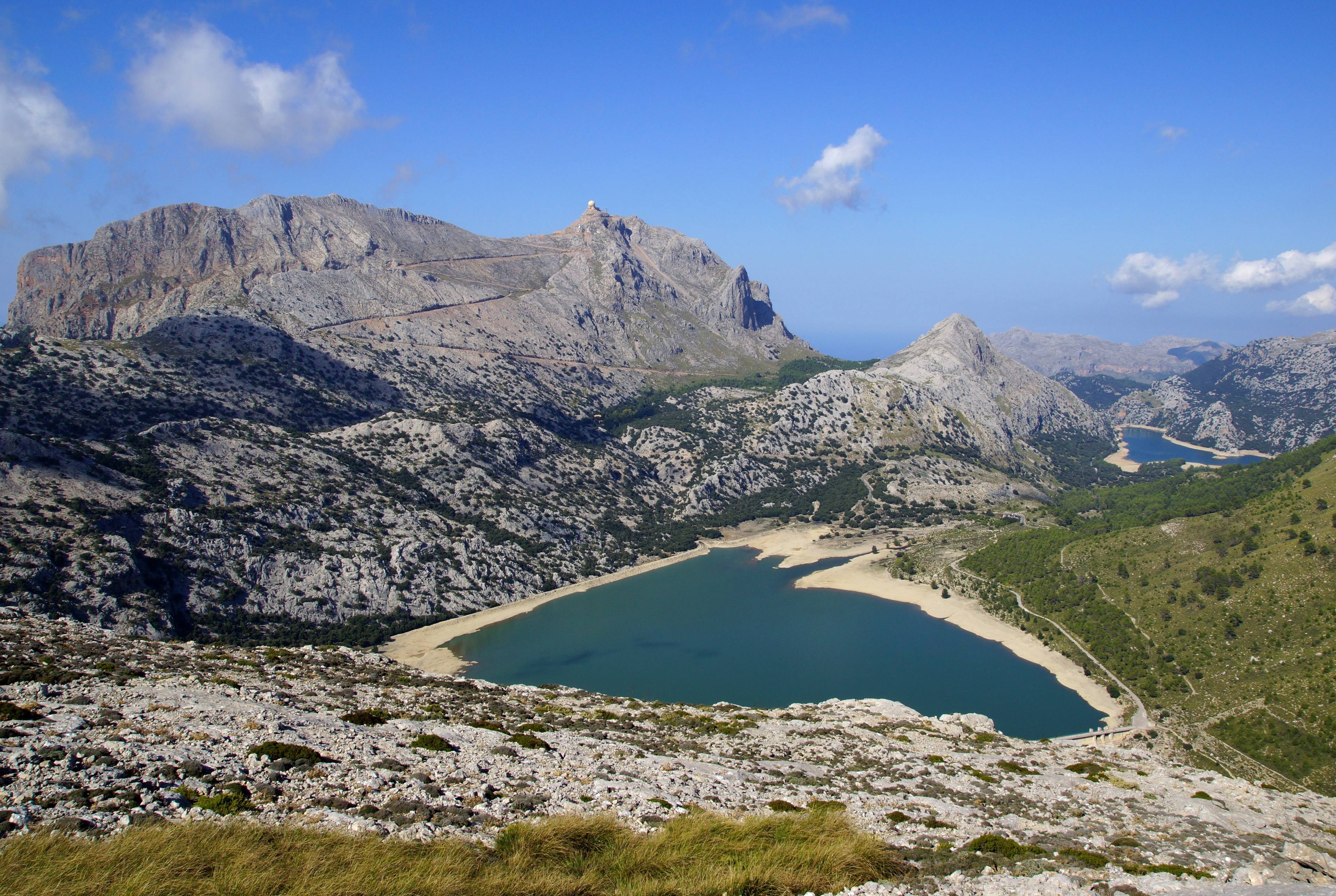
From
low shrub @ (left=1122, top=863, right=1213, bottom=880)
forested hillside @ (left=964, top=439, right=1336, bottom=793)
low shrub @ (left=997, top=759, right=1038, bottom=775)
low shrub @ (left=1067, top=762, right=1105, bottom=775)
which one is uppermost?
low shrub @ (left=1122, top=863, right=1213, bottom=880)

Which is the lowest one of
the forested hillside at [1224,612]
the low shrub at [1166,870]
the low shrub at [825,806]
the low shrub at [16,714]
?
the forested hillside at [1224,612]

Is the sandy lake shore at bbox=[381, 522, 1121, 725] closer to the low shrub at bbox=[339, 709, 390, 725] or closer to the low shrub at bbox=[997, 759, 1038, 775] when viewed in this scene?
the low shrub at bbox=[339, 709, 390, 725]

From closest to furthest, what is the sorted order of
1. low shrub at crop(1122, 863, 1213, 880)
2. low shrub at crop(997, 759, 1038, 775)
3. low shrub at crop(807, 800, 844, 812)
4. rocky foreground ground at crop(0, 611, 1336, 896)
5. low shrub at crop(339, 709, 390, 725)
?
rocky foreground ground at crop(0, 611, 1336, 896) → low shrub at crop(1122, 863, 1213, 880) → low shrub at crop(807, 800, 844, 812) → low shrub at crop(339, 709, 390, 725) → low shrub at crop(997, 759, 1038, 775)

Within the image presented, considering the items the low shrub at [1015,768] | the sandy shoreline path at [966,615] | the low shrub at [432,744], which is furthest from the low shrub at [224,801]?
the sandy shoreline path at [966,615]

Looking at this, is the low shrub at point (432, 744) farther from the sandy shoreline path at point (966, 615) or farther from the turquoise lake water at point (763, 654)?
the sandy shoreline path at point (966, 615)

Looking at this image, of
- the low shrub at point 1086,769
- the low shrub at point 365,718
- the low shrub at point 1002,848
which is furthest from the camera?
the low shrub at point 1086,769

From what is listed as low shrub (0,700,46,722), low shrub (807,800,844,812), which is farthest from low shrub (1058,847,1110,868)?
low shrub (0,700,46,722)

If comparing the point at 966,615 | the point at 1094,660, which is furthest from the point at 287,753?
the point at 966,615

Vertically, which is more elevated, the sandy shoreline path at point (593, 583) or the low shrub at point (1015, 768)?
the low shrub at point (1015, 768)
